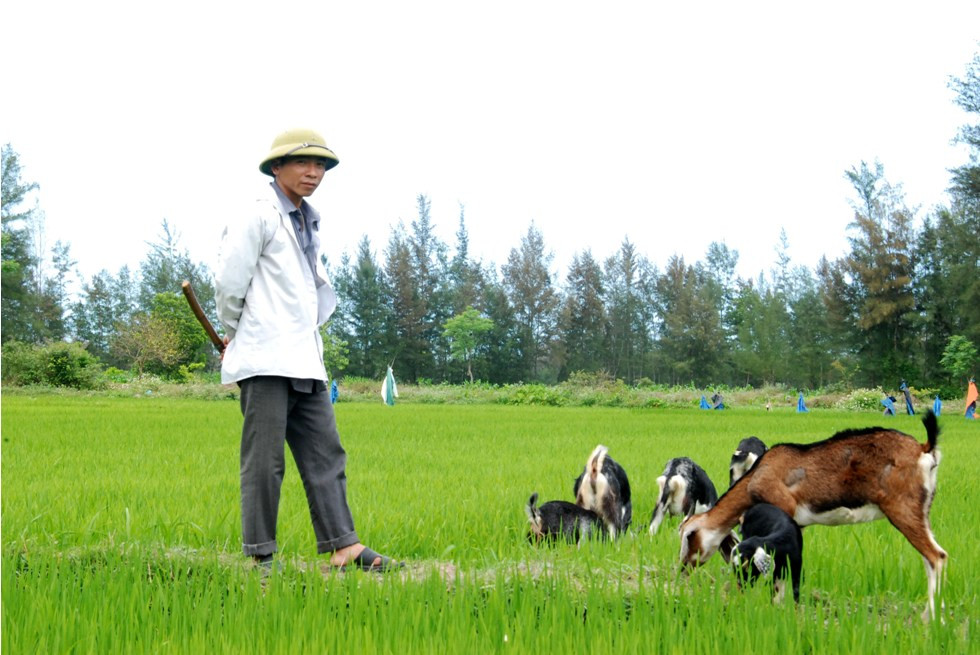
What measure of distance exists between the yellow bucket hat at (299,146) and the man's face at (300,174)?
39mm

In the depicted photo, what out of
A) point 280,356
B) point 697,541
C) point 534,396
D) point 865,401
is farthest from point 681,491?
point 865,401

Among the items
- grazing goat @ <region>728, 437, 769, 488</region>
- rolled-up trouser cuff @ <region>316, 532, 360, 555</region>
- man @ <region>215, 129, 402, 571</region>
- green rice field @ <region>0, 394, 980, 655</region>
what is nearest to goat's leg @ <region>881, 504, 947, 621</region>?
green rice field @ <region>0, 394, 980, 655</region>

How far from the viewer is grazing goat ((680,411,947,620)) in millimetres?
3174

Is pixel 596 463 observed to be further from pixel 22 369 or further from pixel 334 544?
pixel 22 369

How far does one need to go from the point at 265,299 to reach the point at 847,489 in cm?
273

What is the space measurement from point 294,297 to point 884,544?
139 inches

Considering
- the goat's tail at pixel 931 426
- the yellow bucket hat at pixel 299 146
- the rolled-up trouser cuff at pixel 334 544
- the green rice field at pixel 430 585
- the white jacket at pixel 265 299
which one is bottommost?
the green rice field at pixel 430 585

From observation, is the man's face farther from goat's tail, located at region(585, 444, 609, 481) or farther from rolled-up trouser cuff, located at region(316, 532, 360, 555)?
goat's tail, located at region(585, 444, 609, 481)

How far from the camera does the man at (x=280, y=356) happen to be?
13.1 ft

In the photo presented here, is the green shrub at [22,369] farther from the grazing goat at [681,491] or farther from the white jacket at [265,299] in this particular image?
the grazing goat at [681,491]

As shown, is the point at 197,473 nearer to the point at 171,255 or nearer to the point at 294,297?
the point at 294,297

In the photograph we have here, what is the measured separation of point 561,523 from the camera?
4.79 m

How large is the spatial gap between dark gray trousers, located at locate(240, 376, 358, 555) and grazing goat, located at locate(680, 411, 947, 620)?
1741 millimetres

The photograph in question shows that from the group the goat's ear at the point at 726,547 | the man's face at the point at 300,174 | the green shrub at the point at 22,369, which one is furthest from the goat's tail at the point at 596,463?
the green shrub at the point at 22,369
